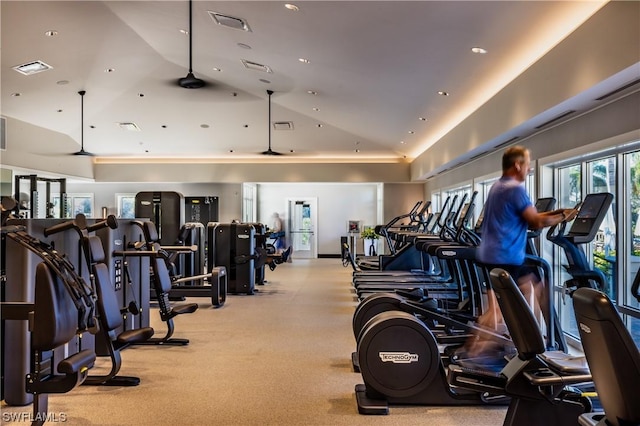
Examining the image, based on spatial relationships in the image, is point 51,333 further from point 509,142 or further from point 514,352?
point 509,142

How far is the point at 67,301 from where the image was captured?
285cm

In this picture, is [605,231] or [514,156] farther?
[605,231]

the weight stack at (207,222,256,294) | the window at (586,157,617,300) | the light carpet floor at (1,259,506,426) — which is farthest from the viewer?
the weight stack at (207,222,256,294)

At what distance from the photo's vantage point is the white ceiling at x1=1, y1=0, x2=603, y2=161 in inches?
181

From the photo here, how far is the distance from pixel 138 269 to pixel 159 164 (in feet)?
31.0

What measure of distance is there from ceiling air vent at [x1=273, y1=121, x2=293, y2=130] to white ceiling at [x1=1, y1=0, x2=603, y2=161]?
187 millimetres

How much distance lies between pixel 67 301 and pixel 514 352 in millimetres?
3279

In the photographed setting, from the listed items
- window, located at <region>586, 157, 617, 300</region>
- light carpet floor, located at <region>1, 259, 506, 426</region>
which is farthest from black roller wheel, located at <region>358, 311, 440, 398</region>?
window, located at <region>586, 157, 617, 300</region>

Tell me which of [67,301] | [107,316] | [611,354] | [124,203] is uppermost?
[124,203]

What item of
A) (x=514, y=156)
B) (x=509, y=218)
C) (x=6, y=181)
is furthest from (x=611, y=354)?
(x=6, y=181)

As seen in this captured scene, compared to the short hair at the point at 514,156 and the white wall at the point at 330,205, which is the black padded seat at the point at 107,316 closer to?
the short hair at the point at 514,156

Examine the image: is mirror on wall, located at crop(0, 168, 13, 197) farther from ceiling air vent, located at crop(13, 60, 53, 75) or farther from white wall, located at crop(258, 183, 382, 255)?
white wall, located at crop(258, 183, 382, 255)

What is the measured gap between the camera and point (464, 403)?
333 cm

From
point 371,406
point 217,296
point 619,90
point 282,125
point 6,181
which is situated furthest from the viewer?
point 282,125
